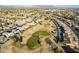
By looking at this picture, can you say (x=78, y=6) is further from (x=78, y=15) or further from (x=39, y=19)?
(x=39, y=19)

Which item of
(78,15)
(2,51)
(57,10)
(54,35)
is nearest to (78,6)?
(78,15)

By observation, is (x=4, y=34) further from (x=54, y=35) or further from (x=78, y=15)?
(x=78, y=15)
